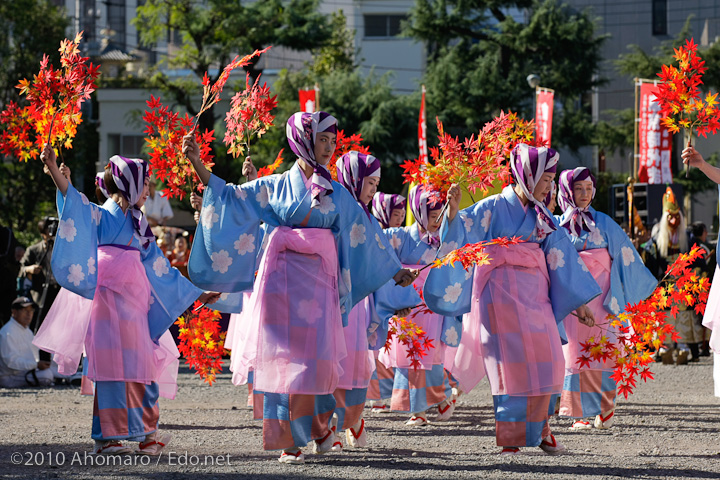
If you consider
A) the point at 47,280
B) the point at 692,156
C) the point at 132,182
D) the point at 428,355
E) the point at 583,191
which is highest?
the point at 692,156

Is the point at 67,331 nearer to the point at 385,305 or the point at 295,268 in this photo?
the point at 295,268

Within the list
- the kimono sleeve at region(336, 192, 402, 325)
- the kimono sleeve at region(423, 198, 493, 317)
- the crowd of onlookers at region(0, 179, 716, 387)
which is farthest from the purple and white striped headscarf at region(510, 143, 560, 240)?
the crowd of onlookers at region(0, 179, 716, 387)

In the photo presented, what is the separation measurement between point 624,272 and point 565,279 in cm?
206

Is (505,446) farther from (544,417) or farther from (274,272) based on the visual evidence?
(274,272)

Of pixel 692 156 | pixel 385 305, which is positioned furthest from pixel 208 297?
pixel 692 156

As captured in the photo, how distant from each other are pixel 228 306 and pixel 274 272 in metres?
1.60

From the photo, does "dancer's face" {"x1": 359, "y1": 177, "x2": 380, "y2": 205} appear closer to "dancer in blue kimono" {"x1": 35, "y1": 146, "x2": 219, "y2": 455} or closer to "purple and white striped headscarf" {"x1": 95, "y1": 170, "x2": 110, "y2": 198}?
"dancer in blue kimono" {"x1": 35, "y1": 146, "x2": 219, "y2": 455}

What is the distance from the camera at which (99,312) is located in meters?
6.81

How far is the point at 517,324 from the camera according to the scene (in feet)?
21.4

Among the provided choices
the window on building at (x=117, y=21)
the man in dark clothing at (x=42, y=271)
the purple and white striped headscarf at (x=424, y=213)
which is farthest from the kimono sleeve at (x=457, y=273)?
the window on building at (x=117, y=21)

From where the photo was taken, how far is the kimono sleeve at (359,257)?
6.47 m

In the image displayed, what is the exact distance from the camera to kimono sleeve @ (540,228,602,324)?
6695 millimetres

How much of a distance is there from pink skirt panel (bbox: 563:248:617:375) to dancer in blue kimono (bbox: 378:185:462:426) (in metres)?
0.94

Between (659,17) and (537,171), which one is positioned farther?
(659,17)
